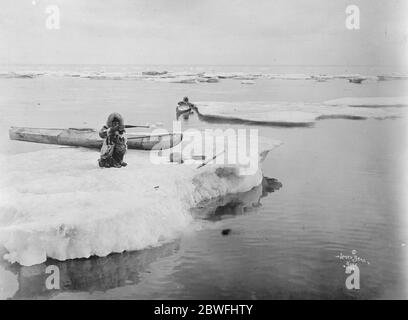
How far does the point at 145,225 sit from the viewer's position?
7.72m

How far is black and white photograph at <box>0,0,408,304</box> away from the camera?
6.99m

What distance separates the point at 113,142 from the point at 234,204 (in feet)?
9.17

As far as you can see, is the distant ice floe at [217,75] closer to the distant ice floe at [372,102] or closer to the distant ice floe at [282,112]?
the distant ice floe at [372,102]

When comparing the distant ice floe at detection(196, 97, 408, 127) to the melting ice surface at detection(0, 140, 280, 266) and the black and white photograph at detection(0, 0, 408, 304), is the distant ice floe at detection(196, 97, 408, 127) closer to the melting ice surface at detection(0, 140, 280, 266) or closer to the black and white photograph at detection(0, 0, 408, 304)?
the black and white photograph at detection(0, 0, 408, 304)

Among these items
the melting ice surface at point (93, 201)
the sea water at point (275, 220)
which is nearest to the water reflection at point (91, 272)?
the sea water at point (275, 220)

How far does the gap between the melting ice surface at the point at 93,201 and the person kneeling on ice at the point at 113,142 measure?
25cm

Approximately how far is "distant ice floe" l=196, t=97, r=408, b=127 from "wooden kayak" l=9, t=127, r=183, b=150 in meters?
2.21

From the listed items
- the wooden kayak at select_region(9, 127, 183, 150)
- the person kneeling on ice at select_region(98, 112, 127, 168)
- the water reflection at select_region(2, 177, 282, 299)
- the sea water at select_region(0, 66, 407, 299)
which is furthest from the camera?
the wooden kayak at select_region(9, 127, 183, 150)

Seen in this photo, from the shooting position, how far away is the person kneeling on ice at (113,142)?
9.70 m

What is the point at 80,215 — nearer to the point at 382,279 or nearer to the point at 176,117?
the point at 382,279

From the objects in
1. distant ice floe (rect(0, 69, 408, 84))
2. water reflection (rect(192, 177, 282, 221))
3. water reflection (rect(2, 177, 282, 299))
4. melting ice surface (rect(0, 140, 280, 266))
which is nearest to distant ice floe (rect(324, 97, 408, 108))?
distant ice floe (rect(0, 69, 408, 84))

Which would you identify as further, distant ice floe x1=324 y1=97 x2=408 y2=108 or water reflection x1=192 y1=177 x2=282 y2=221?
distant ice floe x1=324 y1=97 x2=408 y2=108

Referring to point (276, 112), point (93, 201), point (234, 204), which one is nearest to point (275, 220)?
point (234, 204)

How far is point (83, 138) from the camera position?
11641 millimetres
